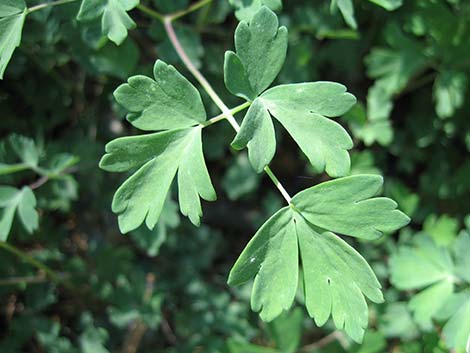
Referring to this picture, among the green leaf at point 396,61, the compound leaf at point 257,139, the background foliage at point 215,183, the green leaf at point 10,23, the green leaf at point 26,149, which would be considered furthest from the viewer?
the green leaf at point 396,61

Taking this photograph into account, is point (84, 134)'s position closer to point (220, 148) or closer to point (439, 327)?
point (220, 148)

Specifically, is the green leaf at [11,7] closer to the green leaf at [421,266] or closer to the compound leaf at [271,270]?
the compound leaf at [271,270]

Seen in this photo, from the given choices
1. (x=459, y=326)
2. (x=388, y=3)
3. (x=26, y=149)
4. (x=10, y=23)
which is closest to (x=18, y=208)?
(x=26, y=149)

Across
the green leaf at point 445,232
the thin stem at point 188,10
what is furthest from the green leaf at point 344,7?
the green leaf at point 445,232

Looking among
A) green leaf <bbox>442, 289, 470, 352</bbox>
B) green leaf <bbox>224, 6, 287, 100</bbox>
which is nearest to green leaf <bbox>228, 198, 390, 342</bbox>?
green leaf <bbox>224, 6, 287, 100</bbox>

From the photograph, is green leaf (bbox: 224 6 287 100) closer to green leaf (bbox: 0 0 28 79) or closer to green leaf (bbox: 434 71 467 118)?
green leaf (bbox: 0 0 28 79)

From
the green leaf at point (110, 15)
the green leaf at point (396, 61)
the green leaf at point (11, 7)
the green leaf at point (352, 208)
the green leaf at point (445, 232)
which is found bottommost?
the green leaf at point (445, 232)
